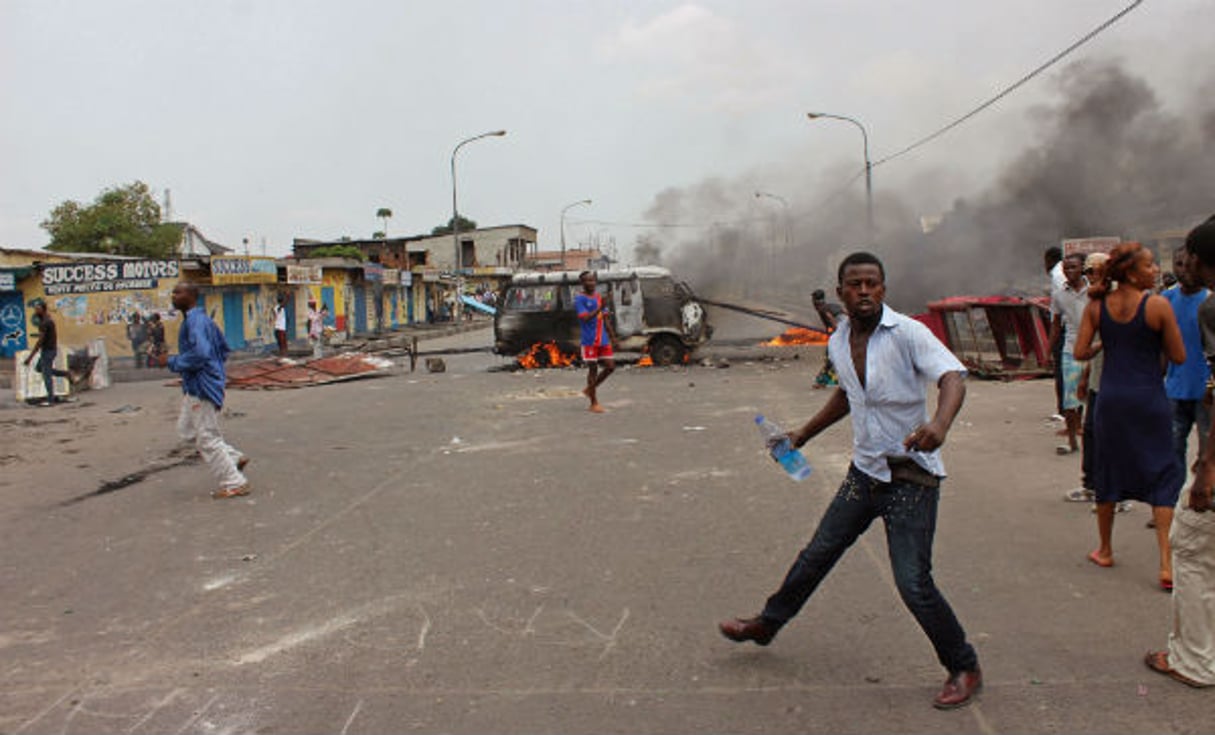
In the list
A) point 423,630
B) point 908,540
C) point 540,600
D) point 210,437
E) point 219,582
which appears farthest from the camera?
point 210,437

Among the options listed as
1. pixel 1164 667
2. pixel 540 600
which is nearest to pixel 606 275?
pixel 540 600

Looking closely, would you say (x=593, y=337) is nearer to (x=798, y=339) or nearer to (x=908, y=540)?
(x=908, y=540)

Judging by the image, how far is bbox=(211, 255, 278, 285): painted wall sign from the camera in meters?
24.4

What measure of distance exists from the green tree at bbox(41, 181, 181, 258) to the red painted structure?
1732 inches

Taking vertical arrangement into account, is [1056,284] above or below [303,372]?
above

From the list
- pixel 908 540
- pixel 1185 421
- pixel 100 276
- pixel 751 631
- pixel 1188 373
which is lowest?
pixel 751 631

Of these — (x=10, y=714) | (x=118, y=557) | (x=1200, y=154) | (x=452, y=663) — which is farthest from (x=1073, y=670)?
(x=1200, y=154)

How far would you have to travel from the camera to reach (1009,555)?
182 inches

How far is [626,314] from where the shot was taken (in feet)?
56.1

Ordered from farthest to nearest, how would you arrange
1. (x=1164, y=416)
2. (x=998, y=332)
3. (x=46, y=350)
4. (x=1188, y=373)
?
(x=46, y=350) < (x=998, y=332) < (x=1188, y=373) < (x=1164, y=416)

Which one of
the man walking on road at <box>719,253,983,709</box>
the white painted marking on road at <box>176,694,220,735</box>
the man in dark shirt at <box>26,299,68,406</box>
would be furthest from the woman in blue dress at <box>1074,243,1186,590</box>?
the man in dark shirt at <box>26,299,68,406</box>

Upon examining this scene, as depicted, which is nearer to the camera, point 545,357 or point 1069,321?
point 1069,321

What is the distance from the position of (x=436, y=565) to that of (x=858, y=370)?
262 centimetres

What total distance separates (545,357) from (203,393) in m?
11.3
